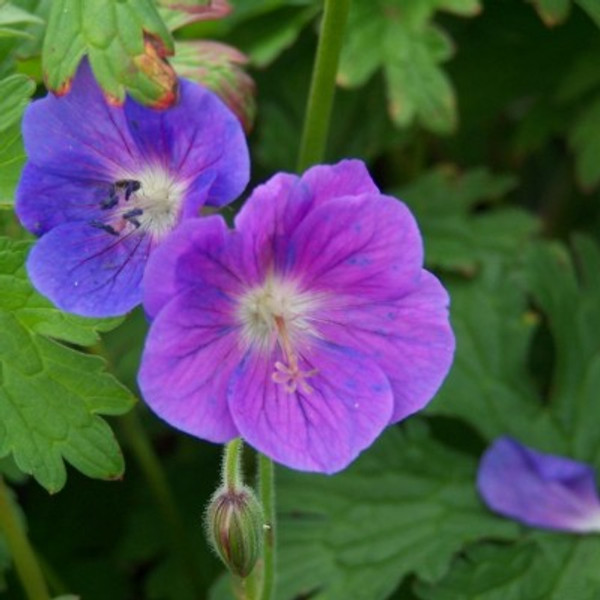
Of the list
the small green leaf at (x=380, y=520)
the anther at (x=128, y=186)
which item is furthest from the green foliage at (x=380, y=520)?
the anther at (x=128, y=186)

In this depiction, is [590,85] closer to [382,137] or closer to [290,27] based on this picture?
[382,137]

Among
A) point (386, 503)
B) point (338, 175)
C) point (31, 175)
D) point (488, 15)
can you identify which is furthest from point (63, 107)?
point (488, 15)

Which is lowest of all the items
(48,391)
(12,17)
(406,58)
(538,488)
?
(538,488)

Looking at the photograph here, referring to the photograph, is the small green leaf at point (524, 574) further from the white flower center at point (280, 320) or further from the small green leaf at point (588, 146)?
the small green leaf at point (588, 146)

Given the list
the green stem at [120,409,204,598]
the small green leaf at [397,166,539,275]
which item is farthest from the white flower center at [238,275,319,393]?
the small green leaf at [397,166,539,275]

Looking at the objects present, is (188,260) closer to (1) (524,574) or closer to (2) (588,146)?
(1) (524,574)

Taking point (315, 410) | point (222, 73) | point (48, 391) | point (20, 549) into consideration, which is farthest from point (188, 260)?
point (20, 549)
